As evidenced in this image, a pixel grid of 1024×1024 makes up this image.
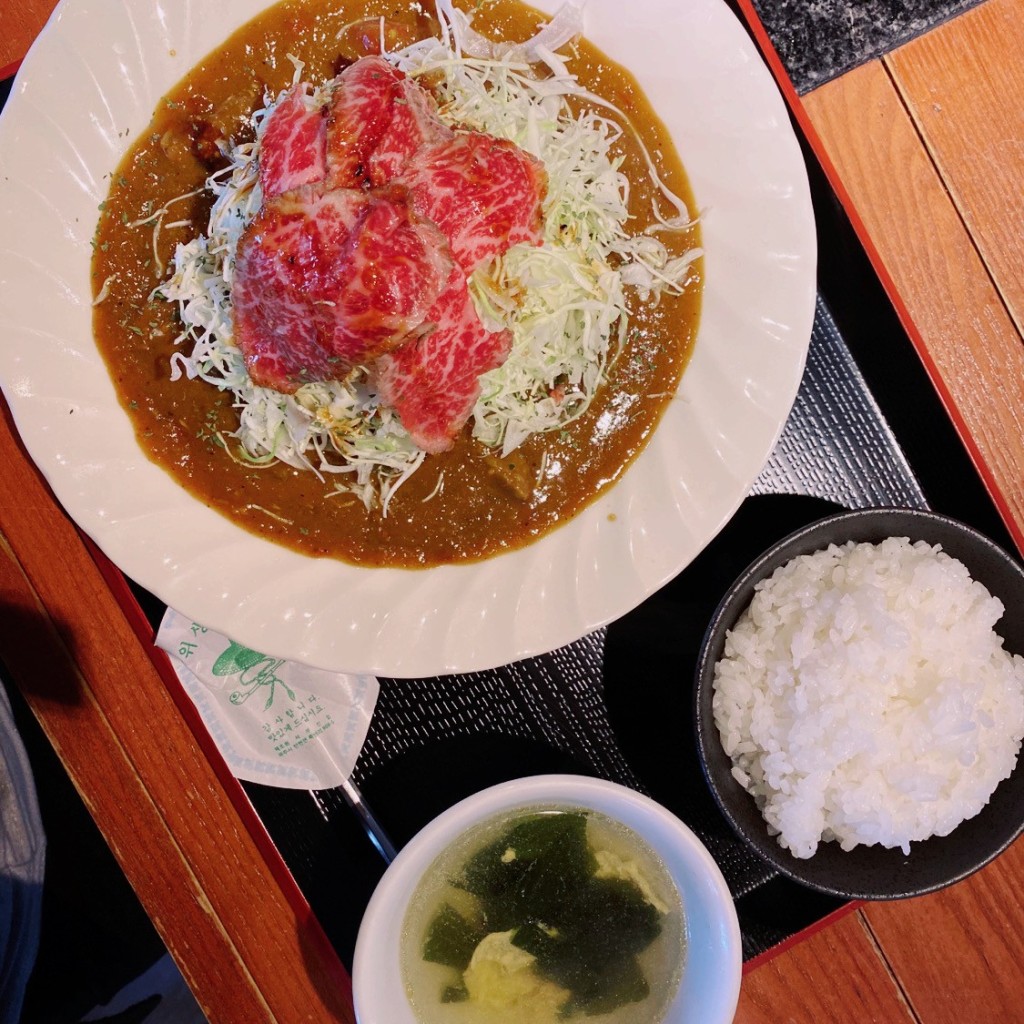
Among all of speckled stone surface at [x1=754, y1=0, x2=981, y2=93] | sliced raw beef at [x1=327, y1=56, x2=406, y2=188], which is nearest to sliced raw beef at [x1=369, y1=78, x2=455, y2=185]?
sliced raw beef at [x1=327, y1=56, x2=406, y2=188]

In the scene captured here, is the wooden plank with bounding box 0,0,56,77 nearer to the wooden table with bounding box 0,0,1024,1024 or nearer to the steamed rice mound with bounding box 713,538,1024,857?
the wooden table with bounding box 0,0,1024,1024

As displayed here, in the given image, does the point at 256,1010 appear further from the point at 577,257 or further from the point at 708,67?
the point at 708,67

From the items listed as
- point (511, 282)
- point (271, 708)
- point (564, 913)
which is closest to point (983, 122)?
point (511, 282)

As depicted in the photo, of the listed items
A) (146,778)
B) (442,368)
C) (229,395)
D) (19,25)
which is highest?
(19,25)

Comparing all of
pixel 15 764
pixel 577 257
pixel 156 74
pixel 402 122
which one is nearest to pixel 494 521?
pixel 577 257

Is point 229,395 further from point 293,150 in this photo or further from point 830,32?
point 830,32

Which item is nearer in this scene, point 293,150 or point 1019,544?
point 293,150
